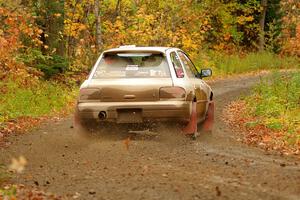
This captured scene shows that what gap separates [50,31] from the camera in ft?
66.1

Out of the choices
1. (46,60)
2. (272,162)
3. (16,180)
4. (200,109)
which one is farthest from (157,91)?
(46,60)

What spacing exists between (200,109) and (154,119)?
146 centimetres

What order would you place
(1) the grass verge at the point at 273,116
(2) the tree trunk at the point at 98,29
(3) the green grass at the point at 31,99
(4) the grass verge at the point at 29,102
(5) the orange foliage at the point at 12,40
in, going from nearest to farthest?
(1) the grass verge at the point at 273,116, (5) the orange foliage at the point at 12,40, (4) the grass verge at the point at 29,102, (3) the green grass at the point at 31,99, (2) the tree trunk at the point at 98,29

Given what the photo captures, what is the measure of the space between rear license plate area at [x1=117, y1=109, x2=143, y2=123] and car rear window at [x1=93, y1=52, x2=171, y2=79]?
0.66m

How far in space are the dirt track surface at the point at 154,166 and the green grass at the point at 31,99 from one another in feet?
10.4

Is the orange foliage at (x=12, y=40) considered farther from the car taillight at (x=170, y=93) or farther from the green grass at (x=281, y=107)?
the green grass at (x=281, y=107)

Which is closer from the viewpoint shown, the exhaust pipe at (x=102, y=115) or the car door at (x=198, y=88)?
the exhaust pipe at (x=102, y=115)

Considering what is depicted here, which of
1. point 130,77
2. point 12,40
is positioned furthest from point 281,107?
point 12,40

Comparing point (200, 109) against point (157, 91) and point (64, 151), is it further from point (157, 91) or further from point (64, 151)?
point (64, 151)

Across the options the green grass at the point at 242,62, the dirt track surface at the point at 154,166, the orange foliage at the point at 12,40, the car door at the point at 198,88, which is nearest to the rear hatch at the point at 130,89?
the dirt track surface at the point at 154,166

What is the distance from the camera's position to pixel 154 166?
8.38 m

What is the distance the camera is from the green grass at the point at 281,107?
12.0m

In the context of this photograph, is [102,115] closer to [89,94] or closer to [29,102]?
[89,94]

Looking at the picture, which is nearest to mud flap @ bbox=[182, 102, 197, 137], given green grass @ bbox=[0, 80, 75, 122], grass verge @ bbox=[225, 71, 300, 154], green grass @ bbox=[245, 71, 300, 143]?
grass verge @ bbox=[225, 71, 300, 154]
